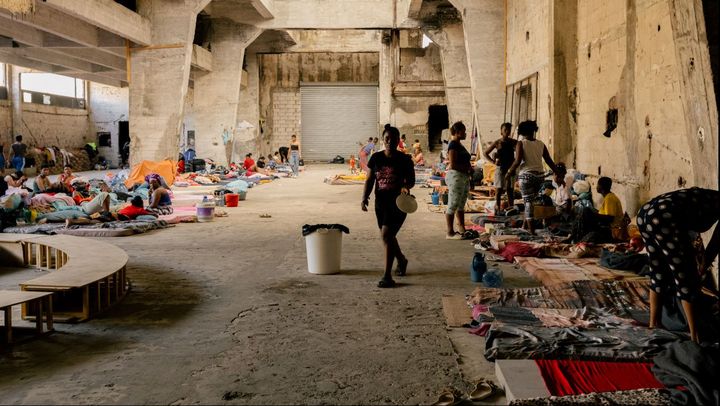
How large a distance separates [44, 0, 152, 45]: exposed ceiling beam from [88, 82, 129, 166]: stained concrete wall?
1511cm

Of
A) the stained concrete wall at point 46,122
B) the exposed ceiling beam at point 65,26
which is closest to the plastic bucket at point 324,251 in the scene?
the exposed ceiling beam at point 65,26

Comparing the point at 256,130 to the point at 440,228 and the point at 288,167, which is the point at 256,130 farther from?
the point at 440,228

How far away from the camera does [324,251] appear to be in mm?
7164

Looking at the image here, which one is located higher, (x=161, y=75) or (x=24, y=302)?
(x=161, y=75)

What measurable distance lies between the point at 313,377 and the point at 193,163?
19.8 meters

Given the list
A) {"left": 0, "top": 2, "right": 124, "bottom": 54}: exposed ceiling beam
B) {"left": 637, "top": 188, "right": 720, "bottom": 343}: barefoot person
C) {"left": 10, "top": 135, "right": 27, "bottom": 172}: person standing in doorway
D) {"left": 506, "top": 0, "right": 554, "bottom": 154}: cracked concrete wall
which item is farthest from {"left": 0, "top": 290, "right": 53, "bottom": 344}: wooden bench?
{"left": 10, "top": 135, "right": 27, "bottom": 172}: person standing in doorway

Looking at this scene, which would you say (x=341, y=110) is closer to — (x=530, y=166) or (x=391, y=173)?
(x=530, y=166)

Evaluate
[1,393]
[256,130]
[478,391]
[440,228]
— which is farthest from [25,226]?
[256,130]

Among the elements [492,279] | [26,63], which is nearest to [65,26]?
[26,63]

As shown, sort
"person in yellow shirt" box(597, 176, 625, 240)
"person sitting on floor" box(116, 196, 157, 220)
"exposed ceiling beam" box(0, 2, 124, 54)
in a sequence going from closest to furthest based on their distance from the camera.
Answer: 1. "person in yellow shirt" box(597, 176, 625, 240)
2. "person sitting on floor" box(116, 196, 157, 220)
3. "exposed ceiling beam" box(0, 2, 124, 54)

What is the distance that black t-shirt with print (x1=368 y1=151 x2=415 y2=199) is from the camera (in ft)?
22.0

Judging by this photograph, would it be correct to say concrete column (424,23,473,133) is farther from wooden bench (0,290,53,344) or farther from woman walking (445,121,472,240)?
wooden bench (0,290,53,344)

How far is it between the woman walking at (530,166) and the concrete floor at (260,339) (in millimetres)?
1453

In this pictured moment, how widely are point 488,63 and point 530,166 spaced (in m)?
10.3
